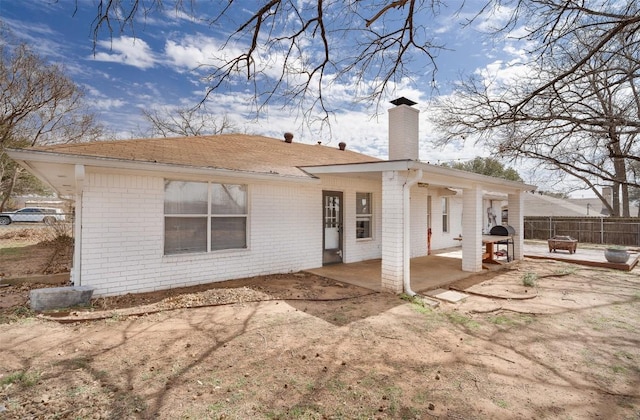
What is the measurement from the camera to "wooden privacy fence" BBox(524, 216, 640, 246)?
1725 cm

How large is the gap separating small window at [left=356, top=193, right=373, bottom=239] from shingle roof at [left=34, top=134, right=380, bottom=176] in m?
1.78

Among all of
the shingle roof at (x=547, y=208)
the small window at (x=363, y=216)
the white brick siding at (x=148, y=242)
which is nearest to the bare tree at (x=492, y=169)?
the shingle roof at (x=547, y=208)

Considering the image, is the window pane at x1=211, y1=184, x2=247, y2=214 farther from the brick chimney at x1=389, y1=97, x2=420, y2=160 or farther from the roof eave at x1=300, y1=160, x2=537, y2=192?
the brick chimney at x1=389, y1=97, x2=420, y2=160

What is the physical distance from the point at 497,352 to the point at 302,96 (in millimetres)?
4364

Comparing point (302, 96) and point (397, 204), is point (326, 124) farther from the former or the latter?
point (397, 204)

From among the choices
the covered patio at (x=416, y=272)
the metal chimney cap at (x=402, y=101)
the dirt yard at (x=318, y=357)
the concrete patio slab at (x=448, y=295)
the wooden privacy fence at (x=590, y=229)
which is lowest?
the dirt yard at (x=318, y=357)

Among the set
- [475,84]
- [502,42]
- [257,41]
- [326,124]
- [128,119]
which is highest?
[128,119]

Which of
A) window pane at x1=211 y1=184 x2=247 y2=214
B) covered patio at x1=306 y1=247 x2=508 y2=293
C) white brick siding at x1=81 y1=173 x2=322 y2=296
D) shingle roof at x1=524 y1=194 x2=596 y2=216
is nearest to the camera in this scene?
white brick siding at x1=81 y1=173 x2=322 y2=296

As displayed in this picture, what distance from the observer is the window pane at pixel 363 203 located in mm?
9966

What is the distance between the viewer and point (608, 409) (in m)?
2.82

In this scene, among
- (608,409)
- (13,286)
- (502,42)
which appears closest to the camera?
(608,409)

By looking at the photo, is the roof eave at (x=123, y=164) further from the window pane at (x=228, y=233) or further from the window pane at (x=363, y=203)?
the window pane at (x=363, y=203)

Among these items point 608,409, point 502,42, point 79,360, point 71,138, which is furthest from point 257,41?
point 71,138

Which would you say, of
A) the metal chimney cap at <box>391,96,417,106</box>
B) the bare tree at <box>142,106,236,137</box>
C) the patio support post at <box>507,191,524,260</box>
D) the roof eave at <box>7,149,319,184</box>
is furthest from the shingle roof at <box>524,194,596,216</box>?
the roof eave at <box>7,149,319,184</box>
